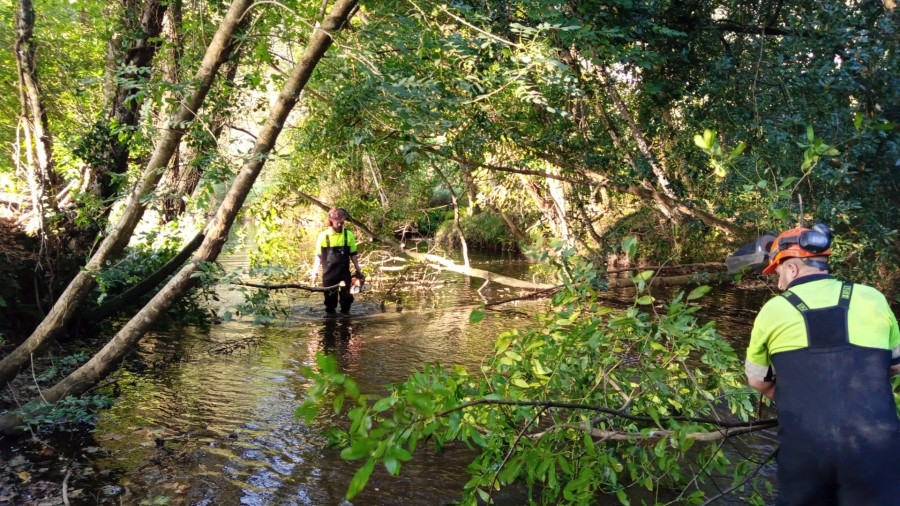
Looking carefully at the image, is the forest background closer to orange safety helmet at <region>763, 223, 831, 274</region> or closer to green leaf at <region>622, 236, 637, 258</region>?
green leaf at <region>622, 236, 637, 258</region>

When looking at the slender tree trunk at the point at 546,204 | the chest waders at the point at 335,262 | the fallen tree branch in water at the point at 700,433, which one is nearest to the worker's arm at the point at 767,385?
the fallen tree branch in water at the point at 700,433

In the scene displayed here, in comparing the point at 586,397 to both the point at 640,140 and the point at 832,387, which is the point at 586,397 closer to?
the point at 832,387

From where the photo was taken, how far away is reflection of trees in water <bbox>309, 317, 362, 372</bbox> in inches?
350

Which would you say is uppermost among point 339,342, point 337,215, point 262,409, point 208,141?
point 208,141

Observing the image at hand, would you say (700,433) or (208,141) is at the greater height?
(208,141)

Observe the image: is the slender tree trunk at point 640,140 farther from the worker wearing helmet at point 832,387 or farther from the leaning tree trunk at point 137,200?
the worker wearing helmet at point 832,387

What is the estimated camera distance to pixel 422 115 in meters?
5.94

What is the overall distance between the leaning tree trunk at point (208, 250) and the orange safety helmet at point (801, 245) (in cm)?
411

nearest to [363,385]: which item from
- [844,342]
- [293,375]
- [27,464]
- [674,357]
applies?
[293,375]

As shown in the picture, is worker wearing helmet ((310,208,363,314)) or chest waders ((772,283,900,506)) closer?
chest waders ((772,283,900,506))

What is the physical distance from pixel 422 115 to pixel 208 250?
230 centimetres

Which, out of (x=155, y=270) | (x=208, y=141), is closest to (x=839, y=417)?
(x=208, y=141)

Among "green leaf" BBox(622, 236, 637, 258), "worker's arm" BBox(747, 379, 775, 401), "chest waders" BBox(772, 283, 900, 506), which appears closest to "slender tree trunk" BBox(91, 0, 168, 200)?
"green leaf" BBox(622, 236, 637, 258)

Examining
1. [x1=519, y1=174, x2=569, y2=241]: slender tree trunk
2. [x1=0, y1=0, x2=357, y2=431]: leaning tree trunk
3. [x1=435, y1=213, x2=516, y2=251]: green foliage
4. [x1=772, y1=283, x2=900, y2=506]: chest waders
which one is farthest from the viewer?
[x1=435, y1=213, x2=516, y2=251]: green foliage
